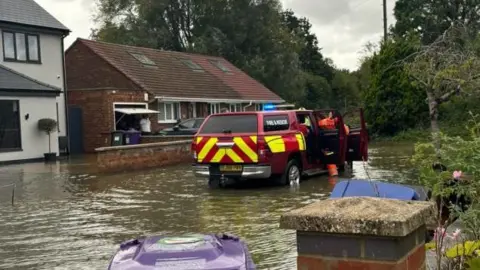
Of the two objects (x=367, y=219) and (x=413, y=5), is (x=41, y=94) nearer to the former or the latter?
(x=367, y=219)

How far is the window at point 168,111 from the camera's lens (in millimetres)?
29562

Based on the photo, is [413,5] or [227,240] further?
[413,5]

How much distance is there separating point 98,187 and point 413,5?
4127cm

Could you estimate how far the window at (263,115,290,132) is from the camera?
13259 mm

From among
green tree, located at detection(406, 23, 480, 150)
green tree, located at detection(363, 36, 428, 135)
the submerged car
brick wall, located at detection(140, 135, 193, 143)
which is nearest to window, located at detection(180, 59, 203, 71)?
the submerged car

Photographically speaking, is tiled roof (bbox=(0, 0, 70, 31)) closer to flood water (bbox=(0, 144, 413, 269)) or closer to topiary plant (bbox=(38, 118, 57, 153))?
topiary plant (bbox=(38, 118, 57, 153))

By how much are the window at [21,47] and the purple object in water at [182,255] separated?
23174 millimetres

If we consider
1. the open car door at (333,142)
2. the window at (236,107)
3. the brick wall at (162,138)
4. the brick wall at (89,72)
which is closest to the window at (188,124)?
the brick wall at (162,138)

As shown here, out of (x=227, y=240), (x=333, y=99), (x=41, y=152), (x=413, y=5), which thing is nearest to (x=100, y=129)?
(x=41, y=152)

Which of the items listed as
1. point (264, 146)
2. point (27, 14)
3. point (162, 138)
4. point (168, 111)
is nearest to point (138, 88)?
point (168, 111)

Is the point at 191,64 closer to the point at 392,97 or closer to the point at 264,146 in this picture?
the point at 392,97

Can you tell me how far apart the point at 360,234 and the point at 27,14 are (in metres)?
26.1

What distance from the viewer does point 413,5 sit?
49.7 metres

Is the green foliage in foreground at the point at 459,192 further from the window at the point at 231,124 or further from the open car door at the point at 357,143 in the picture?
the open car door at the point at 357,143
